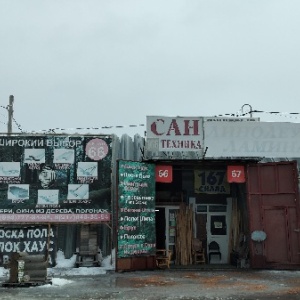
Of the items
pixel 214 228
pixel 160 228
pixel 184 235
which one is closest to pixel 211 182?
pixel 214 228

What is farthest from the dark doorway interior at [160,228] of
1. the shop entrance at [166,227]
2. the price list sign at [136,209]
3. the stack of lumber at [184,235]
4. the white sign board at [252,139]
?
the white sign board at [252,139]

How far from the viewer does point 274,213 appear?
58.9 ft

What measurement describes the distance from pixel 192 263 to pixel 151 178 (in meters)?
4.31

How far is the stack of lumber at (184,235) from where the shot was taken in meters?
19.5

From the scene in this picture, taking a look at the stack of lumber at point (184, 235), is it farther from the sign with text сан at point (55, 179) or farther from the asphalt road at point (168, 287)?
the sign with text сан at point (55, 179)

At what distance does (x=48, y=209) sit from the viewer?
18.0 meters

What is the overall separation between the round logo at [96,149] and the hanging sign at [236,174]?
16.5 feet

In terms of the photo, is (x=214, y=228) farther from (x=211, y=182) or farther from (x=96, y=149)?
(x=96, y=149)

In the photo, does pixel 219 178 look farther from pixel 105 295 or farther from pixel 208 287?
pixel 105 295

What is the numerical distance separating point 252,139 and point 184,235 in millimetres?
5108

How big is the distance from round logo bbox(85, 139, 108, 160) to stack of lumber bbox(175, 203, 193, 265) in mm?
4358

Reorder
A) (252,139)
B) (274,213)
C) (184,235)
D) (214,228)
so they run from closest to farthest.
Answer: (274,213) → (252,139) → (184,235) → (214,228)

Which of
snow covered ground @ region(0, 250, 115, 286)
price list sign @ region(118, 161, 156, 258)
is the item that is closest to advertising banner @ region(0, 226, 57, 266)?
snow covered ground @ region(0, 250, 115, 286)

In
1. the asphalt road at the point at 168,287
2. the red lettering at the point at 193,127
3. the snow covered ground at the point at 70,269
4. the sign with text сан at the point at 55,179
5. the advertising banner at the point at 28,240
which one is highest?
the red lettering at the point at 193,127
